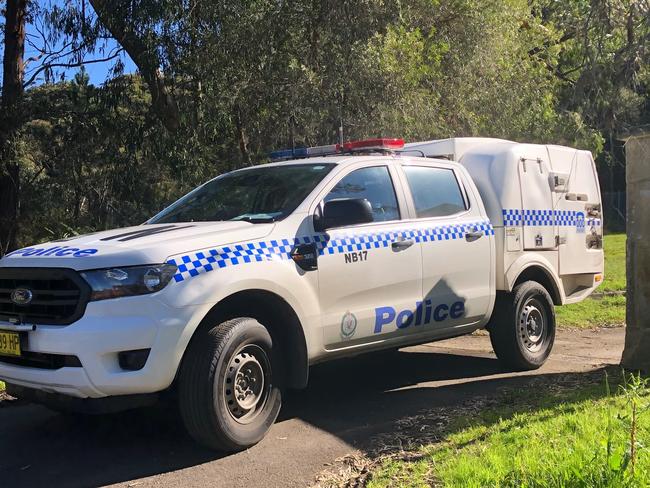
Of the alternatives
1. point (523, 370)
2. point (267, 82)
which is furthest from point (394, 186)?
point (267, 82)

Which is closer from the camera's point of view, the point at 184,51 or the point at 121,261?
the point at 121,261

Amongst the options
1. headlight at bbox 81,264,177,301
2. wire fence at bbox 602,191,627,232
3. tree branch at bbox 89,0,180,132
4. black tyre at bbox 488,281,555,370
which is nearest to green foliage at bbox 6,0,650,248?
tree branch at bbox 89,0,180,132

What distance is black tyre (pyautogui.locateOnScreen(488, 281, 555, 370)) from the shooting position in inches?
268

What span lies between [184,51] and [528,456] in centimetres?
861

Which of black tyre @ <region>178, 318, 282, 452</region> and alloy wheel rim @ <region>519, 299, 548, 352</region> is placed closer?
black tyre @ <region>178, 318, 282, 452</region>

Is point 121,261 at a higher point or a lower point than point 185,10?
lower

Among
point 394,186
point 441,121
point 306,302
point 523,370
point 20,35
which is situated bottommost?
point 523,370

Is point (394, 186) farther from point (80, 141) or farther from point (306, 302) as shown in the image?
point (80, 141)

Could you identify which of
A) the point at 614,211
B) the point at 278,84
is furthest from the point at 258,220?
the point at 614,211

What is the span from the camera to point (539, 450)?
3.98 meters

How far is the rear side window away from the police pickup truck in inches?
0.8

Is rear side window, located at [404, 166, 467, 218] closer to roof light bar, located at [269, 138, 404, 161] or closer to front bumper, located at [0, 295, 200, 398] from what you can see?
roof light bar, located at [269, 138, 404, 161]

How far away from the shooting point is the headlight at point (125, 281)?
4148 mm

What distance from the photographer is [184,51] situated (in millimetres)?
10734
